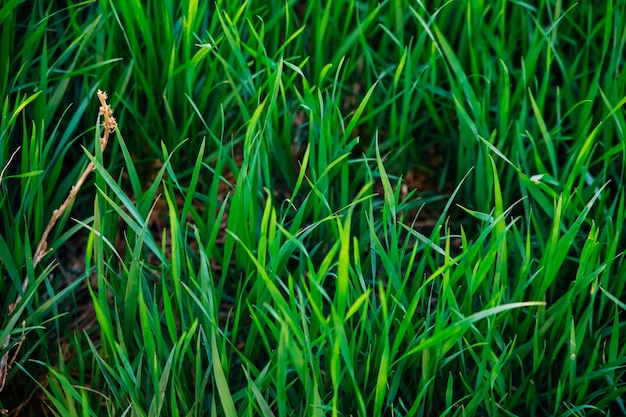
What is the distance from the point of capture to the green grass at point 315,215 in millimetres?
993

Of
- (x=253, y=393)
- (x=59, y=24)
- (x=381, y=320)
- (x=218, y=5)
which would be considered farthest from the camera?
(x=59, y=24)

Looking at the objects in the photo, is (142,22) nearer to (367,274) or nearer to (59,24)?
(59,24)

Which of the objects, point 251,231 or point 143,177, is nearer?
point 251,231

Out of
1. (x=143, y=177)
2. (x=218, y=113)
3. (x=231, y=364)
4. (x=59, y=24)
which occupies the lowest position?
(x=231, y=364)

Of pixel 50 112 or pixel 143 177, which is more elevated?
pixel 50 112

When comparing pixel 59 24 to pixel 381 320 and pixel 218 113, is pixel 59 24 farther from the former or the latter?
pixel 381 320

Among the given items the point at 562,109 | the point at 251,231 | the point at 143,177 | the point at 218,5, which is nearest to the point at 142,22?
the point at 218,5

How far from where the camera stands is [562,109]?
138cm

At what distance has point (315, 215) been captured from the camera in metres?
1.14

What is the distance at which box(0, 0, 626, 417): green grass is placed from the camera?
39.1 inches

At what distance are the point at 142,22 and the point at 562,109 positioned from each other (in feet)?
2.27

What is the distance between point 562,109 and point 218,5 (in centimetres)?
59

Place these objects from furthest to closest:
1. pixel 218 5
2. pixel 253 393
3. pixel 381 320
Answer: pixel 218 5, pixel 381 320, pixel 253 393

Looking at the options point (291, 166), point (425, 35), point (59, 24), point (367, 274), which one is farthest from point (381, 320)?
point (59, 24)
